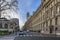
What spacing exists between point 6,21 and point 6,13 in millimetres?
44448

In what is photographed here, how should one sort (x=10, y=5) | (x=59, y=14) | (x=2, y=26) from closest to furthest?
(x=10, y=5) → (x=59, y=14) → (x=2, y=26)

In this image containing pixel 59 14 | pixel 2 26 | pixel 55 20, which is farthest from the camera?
pixel 2 26

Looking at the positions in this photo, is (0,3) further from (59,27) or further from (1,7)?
(59,27)

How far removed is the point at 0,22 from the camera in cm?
8762

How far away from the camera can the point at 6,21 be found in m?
89.6

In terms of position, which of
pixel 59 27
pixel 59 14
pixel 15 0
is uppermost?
pixel 15 0

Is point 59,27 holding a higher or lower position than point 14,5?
lower

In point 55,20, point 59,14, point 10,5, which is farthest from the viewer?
point 55,20

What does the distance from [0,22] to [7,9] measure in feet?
147

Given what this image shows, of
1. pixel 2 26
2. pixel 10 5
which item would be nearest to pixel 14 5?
pixel 10 5

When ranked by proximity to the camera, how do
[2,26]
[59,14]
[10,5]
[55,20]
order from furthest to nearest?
1. [2,26]
2. [55,20]
3. [59,14]
4. [10,5]

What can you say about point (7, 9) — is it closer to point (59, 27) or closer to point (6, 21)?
point (59, 27)

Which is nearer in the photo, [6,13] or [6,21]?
[6,13]

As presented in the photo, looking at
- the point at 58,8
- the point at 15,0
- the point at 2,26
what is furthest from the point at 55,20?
the point at 2,26
